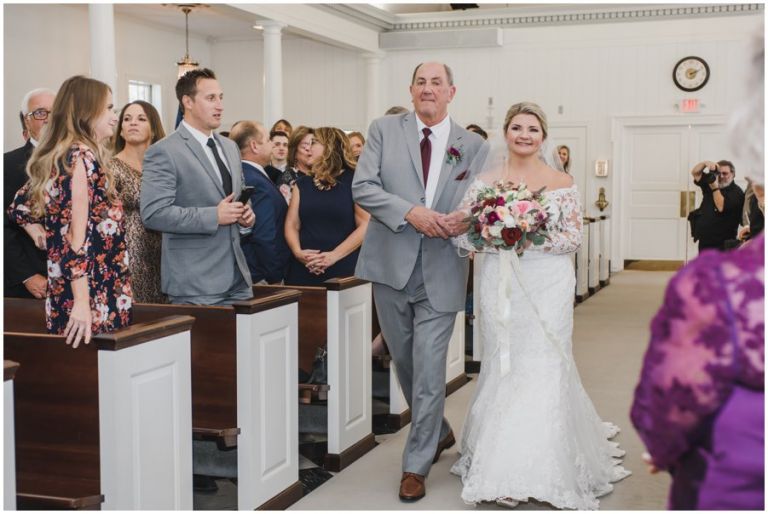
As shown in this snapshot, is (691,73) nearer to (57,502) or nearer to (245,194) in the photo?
(245,194)

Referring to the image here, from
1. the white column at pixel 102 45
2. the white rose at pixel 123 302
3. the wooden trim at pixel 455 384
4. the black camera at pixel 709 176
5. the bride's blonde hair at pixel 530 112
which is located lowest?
the wooden trim at pixel 455 384

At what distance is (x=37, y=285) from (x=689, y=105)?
464 inches

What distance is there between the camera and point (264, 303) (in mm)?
3957

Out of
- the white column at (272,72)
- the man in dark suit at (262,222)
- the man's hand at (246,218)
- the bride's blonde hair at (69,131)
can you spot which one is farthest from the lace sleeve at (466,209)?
the white column at (272,72)

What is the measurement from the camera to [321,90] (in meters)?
16.3

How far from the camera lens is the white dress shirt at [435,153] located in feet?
14.5

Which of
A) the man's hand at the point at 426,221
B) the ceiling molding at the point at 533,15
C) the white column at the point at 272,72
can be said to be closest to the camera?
the man's hand at the point at 426,221

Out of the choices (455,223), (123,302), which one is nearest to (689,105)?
(455,223)

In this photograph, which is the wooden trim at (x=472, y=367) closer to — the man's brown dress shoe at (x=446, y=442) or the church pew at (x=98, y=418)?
the man's brown dress shoe at (x=446, y=442)

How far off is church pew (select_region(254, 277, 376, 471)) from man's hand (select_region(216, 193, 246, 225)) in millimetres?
736

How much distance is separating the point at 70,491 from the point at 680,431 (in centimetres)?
225

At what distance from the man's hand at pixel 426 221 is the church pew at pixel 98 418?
126cm

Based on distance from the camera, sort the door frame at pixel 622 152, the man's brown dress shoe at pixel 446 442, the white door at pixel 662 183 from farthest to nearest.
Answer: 1. the white door at pixel 662 183
2. the door frame at pixel 622 152
3. the man's brown dress shoe at pixel 446 442

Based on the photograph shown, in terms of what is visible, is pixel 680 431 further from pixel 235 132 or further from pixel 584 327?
pixel 584 327
